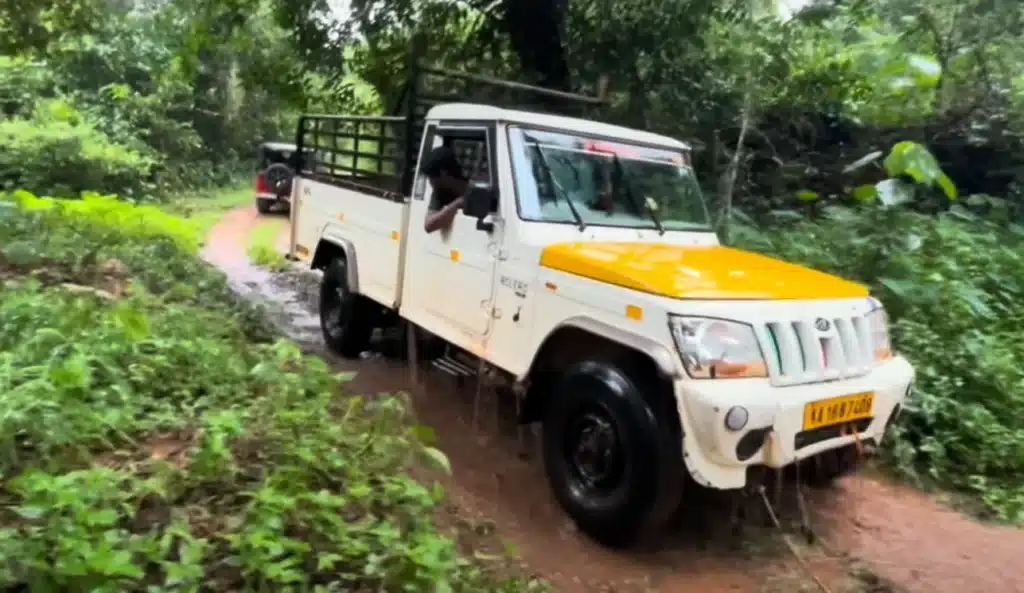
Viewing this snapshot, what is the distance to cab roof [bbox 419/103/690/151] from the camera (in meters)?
4.97

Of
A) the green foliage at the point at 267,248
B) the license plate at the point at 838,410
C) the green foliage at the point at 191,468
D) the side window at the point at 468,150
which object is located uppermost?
the side window at the point at 468,150

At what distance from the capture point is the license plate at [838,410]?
3.66 m

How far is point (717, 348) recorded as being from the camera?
3.58m

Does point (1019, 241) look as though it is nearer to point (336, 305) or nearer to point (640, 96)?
point (640, 96)

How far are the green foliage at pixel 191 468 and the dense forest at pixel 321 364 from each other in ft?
0.04

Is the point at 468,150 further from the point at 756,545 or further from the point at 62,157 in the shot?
the point at 62,157

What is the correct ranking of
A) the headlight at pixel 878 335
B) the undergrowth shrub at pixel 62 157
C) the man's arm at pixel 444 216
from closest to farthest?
the headlight at pixel 878 335 → the man's arm at pixel 444 216 → the undergrowth shrub at pixel 62 157

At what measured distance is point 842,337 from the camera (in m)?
3.95

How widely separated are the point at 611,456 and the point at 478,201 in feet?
5.35

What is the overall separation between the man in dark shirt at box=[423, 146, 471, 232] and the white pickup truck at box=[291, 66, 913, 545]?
73 millimetres

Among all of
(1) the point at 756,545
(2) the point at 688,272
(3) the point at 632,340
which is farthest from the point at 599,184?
(1) the point at 756,545

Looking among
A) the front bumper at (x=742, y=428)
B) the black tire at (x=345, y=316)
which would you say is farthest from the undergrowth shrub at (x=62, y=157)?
the front bumper at (x=742, y=428)

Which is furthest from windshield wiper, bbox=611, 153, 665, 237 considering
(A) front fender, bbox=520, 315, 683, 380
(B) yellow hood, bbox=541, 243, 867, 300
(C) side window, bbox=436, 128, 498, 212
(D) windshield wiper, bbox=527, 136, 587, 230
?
(A) front fender, bbox=520, 315, 683, 380

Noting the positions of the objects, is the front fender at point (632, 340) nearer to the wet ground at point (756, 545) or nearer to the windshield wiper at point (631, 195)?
the wet ground at point (756, 545)
